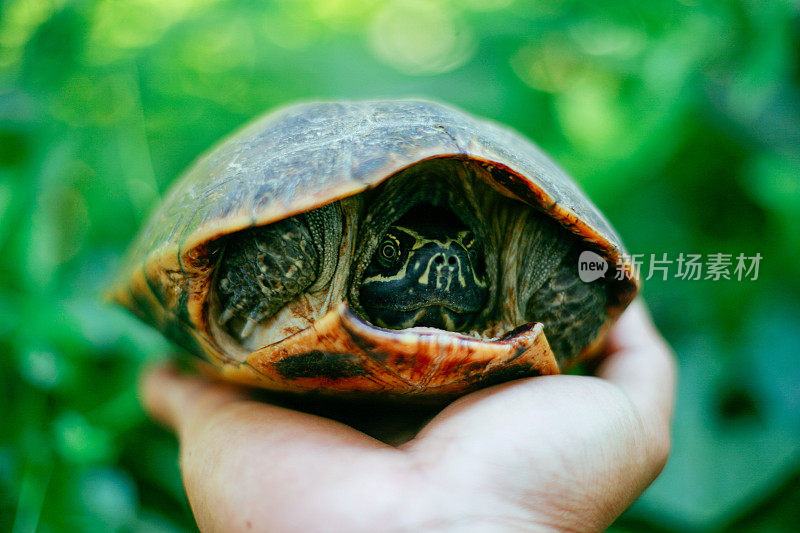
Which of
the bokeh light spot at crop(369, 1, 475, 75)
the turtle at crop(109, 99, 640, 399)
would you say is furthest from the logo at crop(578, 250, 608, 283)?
the bokeh light spot at crop(369, 1, 475, 75)

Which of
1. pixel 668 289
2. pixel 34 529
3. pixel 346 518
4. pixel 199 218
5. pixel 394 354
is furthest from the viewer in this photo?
pixel 668 289

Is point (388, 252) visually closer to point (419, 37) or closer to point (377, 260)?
point (377, 260)

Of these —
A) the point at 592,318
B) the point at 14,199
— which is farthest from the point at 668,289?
the point at 14,199

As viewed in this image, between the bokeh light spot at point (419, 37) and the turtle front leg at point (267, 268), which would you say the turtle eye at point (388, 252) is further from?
the bokeh light spot at point (419, 37)

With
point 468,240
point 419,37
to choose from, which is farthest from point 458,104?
point 468,240

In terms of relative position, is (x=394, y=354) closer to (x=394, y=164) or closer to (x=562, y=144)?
(x=394, y=164)

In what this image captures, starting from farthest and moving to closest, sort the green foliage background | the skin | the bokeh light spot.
Result: the bokeh light spot
the green foliage background
the skin

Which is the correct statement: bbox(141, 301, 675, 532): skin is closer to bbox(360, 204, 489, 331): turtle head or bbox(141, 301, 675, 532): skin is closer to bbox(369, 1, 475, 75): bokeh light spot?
bbox(360, 204, 489, 331): turtle head
